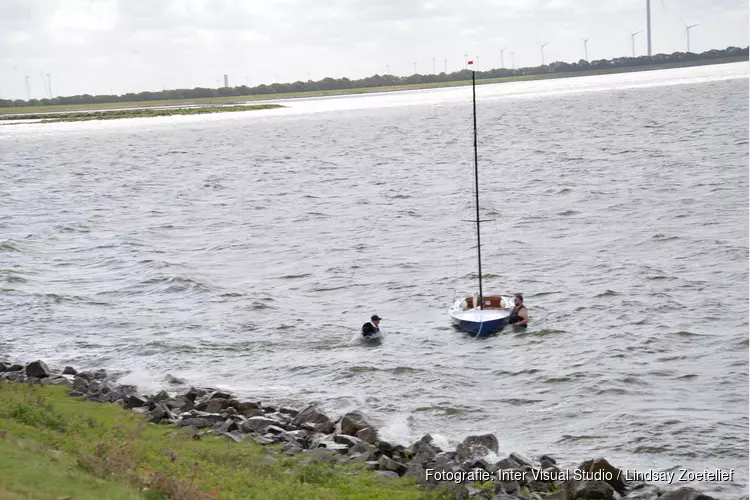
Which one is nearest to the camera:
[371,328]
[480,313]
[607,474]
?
[607,474]

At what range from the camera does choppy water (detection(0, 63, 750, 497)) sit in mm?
27547

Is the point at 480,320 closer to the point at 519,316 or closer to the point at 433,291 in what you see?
the point at 519,316

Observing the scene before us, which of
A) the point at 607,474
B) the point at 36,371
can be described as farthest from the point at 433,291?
the point at 607,474

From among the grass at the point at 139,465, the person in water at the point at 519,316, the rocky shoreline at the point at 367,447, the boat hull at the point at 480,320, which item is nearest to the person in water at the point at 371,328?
the boat hull at the point at 480,320

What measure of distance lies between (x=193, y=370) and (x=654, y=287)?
21221 mm

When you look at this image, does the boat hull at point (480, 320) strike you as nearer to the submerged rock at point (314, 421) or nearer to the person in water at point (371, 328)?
the person in water at point (371, 328)

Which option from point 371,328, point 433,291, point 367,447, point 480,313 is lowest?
point 433,291

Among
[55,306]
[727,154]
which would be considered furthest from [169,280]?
[727,154]

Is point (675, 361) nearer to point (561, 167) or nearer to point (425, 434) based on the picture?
point (425, 434)

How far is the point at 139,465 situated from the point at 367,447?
6274 millimetres

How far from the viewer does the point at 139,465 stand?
17922 millimetres

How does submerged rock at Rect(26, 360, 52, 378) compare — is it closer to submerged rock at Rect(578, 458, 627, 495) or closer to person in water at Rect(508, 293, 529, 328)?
submerged rock at Rect(578, 458, 627, 495)

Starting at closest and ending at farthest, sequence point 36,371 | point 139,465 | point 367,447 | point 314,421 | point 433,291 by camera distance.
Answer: point 139,465 < point 367,447 < point 314,421 < point 36,371 < point 433,291

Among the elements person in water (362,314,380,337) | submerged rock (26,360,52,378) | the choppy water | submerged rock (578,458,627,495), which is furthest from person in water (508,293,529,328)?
submerged rock (26,360,52,378)
